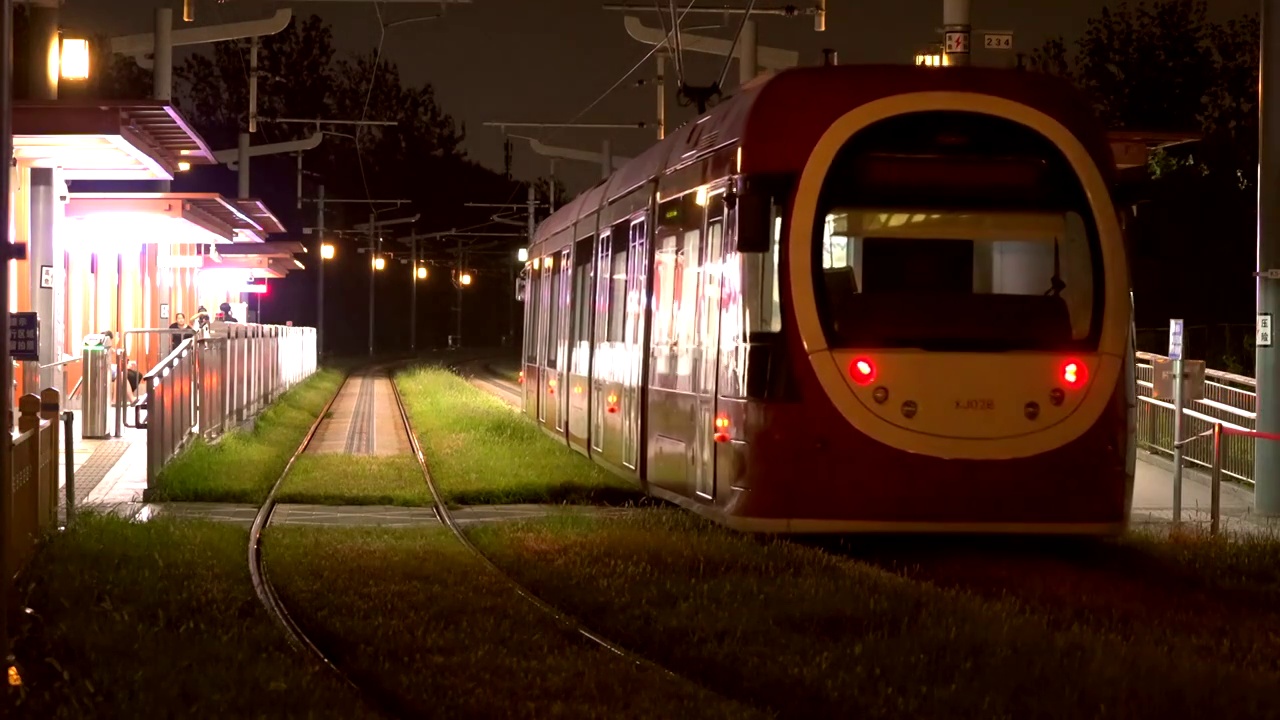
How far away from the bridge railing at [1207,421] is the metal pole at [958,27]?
3759mm

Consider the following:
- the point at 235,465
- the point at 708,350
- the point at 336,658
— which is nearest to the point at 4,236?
the point at 336,658

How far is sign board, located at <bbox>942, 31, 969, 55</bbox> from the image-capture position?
19.8 meters

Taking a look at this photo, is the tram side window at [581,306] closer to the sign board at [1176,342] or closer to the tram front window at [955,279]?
the sign board at [1176,342]

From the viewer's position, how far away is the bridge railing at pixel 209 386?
1777 cm

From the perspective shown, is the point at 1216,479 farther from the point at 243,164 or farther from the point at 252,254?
the point at 252,254

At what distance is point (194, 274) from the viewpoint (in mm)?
46438

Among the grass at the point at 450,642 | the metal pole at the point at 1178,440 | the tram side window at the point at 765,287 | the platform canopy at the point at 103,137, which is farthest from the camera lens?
the platform canopy at the point at 103,137

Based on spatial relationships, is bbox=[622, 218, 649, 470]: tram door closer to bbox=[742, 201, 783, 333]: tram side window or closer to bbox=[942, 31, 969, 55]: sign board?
bbox=[742, 201, 783, 333]: tram side window

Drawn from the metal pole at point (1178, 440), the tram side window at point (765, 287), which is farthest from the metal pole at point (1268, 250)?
the tram side window at point (765, 287)

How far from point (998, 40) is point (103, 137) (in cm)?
1002

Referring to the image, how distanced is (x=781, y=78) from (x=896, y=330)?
1872mm

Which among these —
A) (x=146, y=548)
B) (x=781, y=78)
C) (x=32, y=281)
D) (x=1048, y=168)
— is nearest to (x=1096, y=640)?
(x=1048, y=168)

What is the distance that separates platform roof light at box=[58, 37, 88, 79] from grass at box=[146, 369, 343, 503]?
192 inches

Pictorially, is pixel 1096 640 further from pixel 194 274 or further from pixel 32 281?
pixel 194 274
